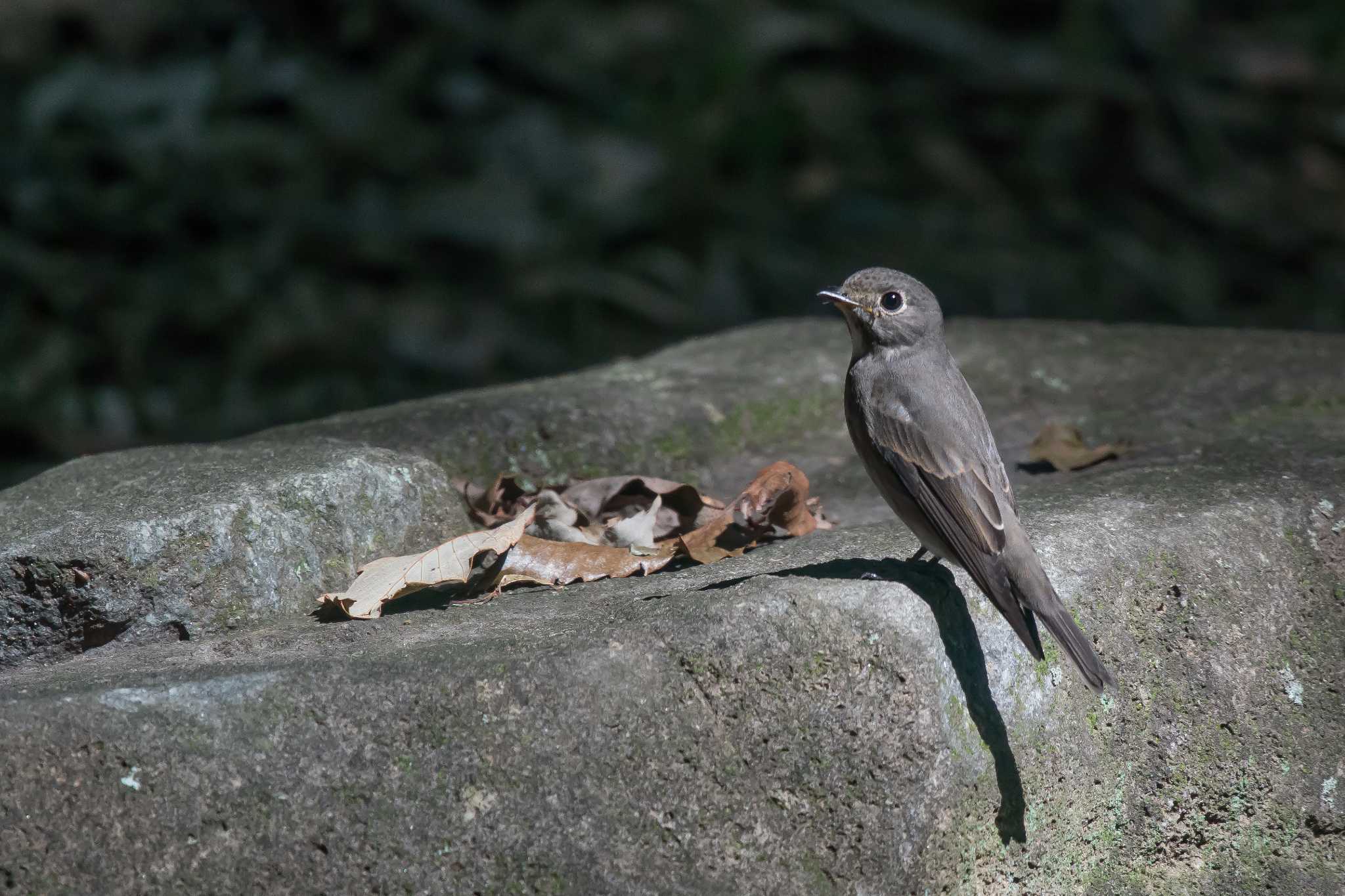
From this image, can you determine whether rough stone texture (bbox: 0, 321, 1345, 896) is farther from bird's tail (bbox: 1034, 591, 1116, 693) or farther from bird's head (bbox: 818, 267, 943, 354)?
bird's head (bbox: 818, 267, 943, 354)

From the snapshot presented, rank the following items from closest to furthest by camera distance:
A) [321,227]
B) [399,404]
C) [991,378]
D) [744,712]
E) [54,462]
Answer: [744,712], [399,404], [991,378], [54,462], [321,227]

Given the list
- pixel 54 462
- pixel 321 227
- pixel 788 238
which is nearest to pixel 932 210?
pixel 788 238

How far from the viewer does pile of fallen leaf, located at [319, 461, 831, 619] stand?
10.4ft

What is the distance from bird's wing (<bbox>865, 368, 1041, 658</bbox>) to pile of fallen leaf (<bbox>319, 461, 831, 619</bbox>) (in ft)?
1.12

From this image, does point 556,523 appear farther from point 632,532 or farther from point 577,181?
point 577,181

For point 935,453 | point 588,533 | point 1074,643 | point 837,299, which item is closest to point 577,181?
point 837,299

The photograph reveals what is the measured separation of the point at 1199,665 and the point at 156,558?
223 cm

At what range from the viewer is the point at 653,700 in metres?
2.60

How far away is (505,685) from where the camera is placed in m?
2.55

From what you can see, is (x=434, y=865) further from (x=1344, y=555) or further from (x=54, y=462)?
(x=54, y=462)

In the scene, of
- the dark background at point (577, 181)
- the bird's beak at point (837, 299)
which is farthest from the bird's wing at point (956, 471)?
the dark background at point (577, 181)

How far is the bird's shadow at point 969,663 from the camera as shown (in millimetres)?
2820

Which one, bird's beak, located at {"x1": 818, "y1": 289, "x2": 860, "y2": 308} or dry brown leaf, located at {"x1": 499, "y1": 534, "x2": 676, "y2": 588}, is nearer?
dry brown leaf, located at {"x1": 499, "y1": 534, "x2": 676, "y2": 588}

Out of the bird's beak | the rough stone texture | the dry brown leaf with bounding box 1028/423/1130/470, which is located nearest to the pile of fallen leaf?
the rough stone texture
